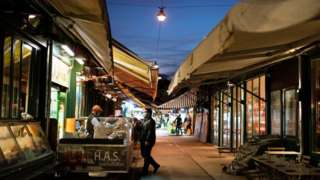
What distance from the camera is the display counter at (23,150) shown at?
22.4 ft

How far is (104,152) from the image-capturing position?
10578mm

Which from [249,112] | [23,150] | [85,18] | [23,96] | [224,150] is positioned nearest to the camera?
[85,18]

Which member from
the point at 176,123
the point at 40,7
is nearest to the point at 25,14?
the point at 40,7

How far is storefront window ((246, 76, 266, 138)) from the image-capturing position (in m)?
19.2

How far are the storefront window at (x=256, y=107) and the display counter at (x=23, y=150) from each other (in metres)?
11.1

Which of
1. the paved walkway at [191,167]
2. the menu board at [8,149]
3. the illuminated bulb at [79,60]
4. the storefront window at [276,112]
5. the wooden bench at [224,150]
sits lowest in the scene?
the paved walkway at [191,167]

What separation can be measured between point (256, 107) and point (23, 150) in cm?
1375

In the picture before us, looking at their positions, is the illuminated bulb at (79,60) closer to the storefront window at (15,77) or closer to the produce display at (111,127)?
the produce display at (111,127)

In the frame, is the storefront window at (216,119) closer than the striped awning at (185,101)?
Yes

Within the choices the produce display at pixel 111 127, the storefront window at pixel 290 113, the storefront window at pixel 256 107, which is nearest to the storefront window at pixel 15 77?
the produce display at pixel 111 127

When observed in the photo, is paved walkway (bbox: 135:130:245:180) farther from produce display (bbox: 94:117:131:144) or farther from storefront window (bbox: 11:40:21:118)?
storefront window (bbox: 11:40:21:118)

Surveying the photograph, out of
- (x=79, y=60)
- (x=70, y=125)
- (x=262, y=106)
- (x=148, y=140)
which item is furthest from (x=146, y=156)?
(x=262, y=106)

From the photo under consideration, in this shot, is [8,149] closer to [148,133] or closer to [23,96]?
[23,96]

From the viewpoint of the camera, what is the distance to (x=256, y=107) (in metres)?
20.4
